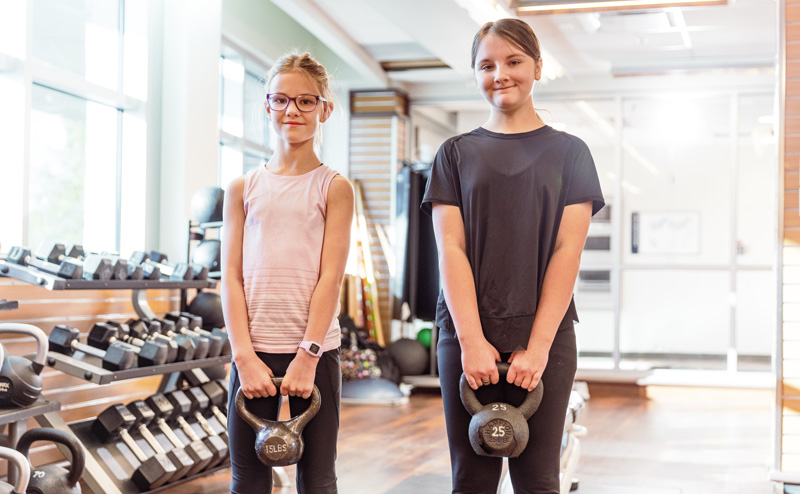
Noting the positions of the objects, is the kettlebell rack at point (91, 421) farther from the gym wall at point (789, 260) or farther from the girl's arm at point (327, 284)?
the gym wall at point (789, 260)

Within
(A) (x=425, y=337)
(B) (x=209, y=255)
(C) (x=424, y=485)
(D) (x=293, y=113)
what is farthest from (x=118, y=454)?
(A) (x=425, y=337)

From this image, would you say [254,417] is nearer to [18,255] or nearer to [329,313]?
[329,313]

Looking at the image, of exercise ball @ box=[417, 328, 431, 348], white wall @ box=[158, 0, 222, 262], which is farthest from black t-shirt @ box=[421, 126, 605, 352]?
exercise ball @ box=[417, 328, 431, 348]

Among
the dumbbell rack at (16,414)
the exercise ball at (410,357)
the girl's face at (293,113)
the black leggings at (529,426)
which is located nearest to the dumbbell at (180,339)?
the dumbbell rack at (16,414)

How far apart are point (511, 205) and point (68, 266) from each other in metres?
2.14

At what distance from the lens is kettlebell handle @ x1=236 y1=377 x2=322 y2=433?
5.25ft

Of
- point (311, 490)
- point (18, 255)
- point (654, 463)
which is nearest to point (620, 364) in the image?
point (654, 463)

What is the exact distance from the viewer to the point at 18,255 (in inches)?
124

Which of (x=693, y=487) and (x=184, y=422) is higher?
(x=184, y=422)

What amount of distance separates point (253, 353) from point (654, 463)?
308 centimetres

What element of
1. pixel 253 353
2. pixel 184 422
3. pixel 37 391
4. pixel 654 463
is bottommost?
pixel 654 463

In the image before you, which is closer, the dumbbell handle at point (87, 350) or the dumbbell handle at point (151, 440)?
the dumbbell handle at point (87, 350)

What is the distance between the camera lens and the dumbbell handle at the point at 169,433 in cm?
351

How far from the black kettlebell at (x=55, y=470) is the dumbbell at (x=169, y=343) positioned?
2.35 feet
